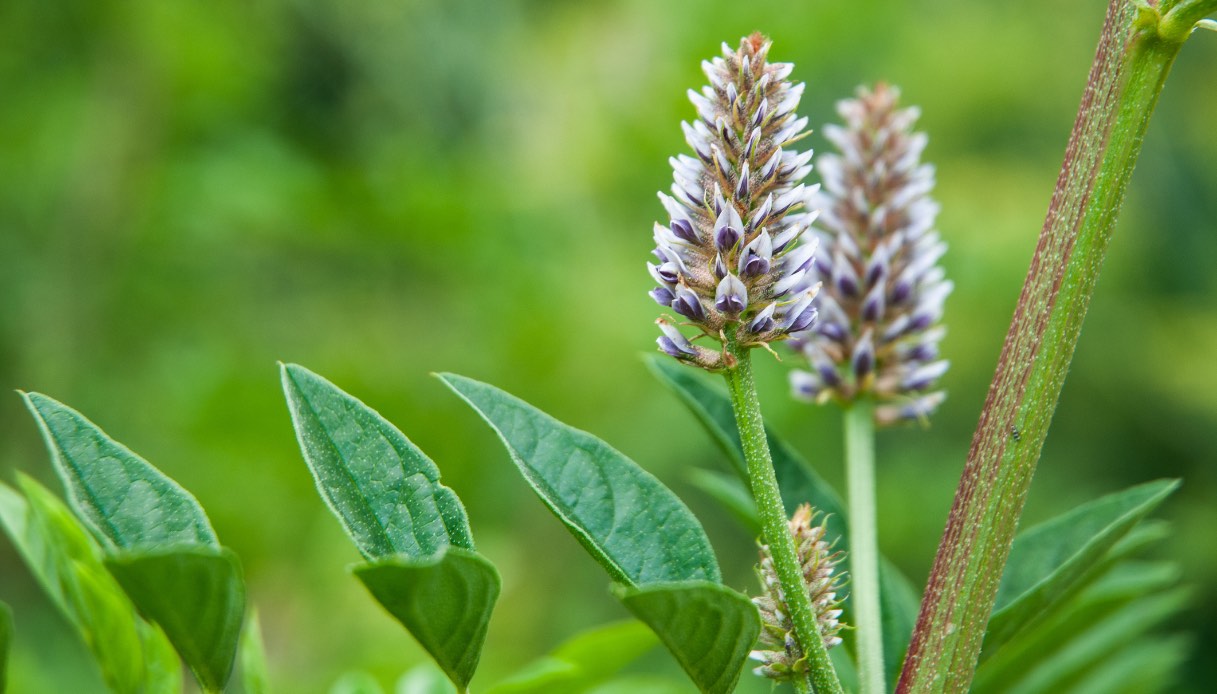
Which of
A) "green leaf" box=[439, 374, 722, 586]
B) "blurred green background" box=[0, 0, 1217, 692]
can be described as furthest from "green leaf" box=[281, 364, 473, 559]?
"blurred green background" box=[0, 0, 1217, 692]

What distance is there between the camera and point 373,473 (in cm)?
75

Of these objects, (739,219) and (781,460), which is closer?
(739,219)

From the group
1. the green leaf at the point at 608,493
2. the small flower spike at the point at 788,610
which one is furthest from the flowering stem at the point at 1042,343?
the green leaf at the point at 608,493

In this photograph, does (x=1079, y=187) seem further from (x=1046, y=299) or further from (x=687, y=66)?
(x=687, y=66)

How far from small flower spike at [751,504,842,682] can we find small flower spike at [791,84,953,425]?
26 cm

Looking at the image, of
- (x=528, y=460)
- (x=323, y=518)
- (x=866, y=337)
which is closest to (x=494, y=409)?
(x=528, y=460)

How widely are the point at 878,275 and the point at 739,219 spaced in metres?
0.33

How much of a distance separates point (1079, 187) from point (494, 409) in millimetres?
442

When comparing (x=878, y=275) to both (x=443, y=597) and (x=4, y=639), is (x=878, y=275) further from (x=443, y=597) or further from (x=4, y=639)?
(x=4, y=639)

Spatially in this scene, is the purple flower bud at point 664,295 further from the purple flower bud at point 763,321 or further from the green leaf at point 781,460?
the green leaf at point 781,460

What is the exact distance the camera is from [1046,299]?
79 centimetres

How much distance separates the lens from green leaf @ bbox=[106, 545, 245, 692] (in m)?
0.61

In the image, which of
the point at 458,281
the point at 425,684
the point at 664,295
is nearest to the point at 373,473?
the point at 664,295

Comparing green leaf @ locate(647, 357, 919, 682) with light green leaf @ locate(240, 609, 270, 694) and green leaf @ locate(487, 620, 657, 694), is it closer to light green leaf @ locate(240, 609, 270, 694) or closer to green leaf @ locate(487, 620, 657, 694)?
green leaf @ locate(487, 620, 657, 694)
